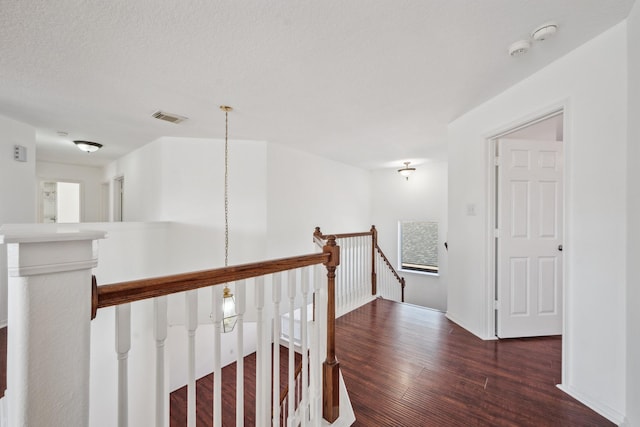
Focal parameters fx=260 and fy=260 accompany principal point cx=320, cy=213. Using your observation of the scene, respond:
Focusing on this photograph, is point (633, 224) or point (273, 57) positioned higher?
point (273, 57)

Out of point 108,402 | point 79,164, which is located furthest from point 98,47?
point 79,164

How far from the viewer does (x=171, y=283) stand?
87 centimetres

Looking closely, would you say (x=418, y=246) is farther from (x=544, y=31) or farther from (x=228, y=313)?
(x=544, y=31)

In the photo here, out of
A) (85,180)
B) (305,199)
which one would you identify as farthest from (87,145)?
(305,199)

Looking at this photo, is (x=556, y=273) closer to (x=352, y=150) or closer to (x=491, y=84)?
(x=491, y=84)

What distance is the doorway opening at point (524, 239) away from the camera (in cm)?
263

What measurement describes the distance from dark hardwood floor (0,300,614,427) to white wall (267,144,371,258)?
1.75 m

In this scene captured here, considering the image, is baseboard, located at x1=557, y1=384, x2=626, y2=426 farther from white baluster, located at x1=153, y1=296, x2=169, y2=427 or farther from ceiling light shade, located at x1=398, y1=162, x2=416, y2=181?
ceiling light shade, located at x1=398, y1=162, x2=416, y2=181

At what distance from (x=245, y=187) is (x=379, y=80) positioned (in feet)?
8.34

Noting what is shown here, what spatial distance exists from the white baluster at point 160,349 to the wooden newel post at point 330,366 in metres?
0.93

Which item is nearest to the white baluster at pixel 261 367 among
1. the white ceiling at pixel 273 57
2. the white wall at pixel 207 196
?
the white ceiling at pixel 273 57

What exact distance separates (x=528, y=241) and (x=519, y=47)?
6.05ft

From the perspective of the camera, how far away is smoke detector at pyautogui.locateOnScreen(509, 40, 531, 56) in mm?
1711

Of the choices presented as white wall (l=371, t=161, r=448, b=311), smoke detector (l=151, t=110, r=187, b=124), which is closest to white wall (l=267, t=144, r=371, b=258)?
white wall (l=371, t=161, r=448, b=311)
